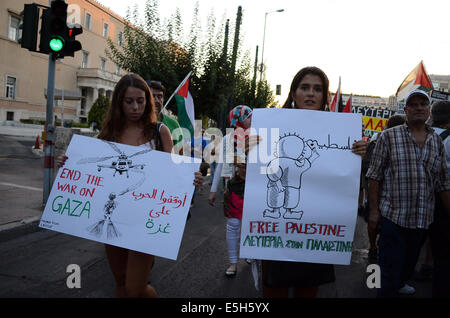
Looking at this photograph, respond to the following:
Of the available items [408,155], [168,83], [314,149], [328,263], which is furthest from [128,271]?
[168,83]

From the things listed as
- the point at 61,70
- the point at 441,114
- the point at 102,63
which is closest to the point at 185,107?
the point at 441,114

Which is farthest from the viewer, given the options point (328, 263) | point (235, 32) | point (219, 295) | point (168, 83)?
point (235, 32)

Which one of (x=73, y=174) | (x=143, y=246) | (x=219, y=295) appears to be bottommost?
(x=219, y=295)

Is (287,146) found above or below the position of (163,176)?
above

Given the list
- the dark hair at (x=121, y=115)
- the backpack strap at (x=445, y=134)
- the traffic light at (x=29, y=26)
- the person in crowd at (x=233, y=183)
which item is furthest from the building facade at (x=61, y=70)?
the backpack strap at (x=445, y=134)

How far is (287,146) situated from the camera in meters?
2.32

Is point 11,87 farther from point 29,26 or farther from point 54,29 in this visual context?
point 54,29

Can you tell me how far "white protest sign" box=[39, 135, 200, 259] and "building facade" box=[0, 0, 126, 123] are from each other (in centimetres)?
2505

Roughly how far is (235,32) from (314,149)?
12.6m

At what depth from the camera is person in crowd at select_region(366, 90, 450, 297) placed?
9.34ft

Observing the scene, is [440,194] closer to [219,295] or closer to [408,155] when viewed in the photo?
[408,155]

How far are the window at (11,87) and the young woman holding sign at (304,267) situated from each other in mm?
36463

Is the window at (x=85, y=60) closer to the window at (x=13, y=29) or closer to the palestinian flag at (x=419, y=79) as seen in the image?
the window at (x=13, y=29)

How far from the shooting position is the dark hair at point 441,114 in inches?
158
